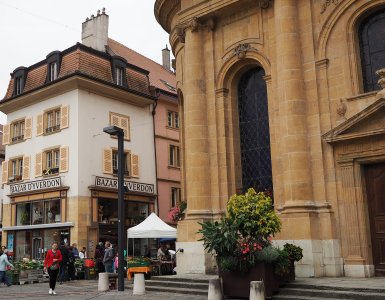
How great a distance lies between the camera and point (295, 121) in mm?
14922

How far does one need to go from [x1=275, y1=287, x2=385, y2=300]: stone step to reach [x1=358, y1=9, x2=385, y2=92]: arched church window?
627 cm

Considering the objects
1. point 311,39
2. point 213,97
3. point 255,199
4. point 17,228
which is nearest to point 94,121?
point 17,228

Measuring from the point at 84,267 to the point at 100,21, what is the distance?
17.9 meters

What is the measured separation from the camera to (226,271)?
12.4 metres

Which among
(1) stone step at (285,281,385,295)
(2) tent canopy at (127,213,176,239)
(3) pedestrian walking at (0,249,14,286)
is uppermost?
(2) tent canopy at (127,213,176,239)

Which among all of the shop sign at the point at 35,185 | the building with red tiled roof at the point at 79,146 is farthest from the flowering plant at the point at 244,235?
the shop sign at the point at 35,185

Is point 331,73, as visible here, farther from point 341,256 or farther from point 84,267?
point 84,267

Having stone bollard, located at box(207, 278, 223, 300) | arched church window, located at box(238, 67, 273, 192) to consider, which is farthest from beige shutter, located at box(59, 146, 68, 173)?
stone bollard, located at box(207, 278, 223, 300)

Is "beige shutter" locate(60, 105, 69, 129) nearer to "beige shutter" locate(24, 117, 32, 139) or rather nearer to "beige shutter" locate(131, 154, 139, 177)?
"beige shutter" locate(24, 117, 32, 139)

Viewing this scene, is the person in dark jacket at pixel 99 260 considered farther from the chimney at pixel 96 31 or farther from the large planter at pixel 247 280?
the chimney at pixel 96 31

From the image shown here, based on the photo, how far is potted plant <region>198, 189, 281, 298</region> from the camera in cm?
1195

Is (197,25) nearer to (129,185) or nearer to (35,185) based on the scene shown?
(129,185)

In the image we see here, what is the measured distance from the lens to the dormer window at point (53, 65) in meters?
30.4

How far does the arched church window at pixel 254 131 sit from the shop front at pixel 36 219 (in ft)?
43.9
